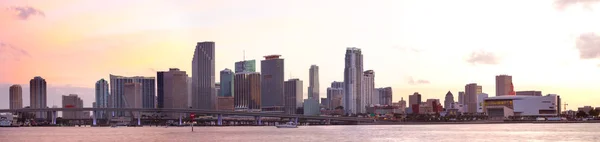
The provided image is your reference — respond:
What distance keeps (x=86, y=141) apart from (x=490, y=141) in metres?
63.4

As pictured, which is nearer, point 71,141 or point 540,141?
point 540,141

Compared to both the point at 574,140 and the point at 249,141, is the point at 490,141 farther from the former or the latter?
the point at 249,141

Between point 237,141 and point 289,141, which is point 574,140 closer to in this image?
point 289,141

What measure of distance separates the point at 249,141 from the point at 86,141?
86.1 ft

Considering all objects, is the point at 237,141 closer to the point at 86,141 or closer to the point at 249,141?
the point at 249,141

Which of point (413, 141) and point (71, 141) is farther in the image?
point (71, 141)

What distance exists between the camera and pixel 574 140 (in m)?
116

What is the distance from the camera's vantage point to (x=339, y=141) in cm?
12012

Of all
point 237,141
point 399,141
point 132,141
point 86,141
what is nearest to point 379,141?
point 399,141

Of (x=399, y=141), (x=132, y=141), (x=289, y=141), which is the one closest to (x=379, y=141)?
(x=399, y=141)

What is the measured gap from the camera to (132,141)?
4838 inches

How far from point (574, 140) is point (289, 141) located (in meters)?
43.3

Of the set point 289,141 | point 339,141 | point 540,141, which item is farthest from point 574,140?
point 289,141

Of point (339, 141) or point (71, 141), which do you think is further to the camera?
A: point (71, 141)
